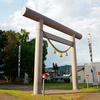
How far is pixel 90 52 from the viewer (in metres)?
19.2

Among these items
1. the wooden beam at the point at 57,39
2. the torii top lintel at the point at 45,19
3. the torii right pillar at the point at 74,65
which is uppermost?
the torii top lintel at the point at 45,19

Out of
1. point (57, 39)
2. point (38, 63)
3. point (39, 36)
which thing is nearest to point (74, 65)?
point (57, 39)

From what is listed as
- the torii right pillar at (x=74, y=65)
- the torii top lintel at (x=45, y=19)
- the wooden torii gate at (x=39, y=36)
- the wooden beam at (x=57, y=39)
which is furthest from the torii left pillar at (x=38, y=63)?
the torii right pillar at (x=74, y=65)

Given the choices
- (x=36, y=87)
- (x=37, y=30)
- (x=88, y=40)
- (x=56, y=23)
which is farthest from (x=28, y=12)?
(x=88, y=40)

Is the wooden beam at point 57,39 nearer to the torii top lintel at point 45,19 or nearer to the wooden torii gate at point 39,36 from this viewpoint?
the wooden torii gate at point 39,36

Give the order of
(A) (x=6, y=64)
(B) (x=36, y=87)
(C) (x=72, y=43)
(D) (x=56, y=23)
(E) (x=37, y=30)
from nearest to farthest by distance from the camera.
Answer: (B) (x=36, y=87) → (E) (x=37, y=30) → (D) (x=56, y=23) → (C) (x=72, y=43) → (A) (x=6, y=64)

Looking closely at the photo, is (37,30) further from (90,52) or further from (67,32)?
(90,52)

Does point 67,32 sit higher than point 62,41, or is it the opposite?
point 67,32

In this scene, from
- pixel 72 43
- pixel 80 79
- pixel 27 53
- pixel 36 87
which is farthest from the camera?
pixel 80 79

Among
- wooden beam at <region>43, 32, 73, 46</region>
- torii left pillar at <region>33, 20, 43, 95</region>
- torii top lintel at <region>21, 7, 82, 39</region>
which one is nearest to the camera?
torii left pillar at <region>33, 20, 43, 95</region>

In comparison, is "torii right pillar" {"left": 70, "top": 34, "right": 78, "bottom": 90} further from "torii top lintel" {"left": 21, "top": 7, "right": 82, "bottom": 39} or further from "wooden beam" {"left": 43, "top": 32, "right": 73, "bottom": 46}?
"torii top lintel" {"left": 21, "top": 7, "right": 82, "bottom": 39}

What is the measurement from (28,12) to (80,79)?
105 ft

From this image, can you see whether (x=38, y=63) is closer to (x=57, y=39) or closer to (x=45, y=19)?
(x=57, y=39)

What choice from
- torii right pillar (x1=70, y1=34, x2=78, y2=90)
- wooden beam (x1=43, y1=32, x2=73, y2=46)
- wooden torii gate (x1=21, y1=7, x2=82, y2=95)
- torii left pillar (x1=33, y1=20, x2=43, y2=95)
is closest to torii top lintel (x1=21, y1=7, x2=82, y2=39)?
wooden torii gate (x1=21, y1=7, x2=82, y2=95)
